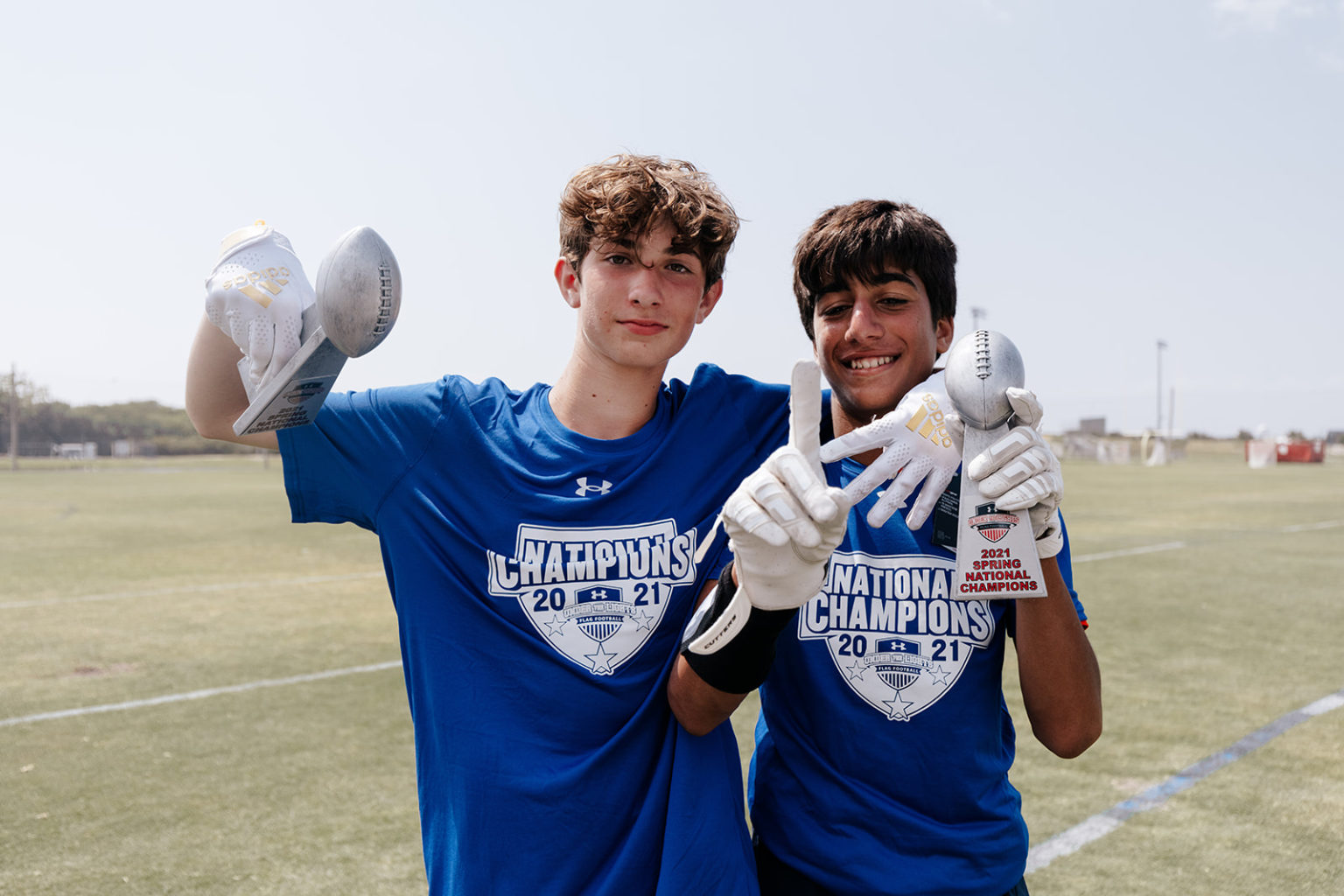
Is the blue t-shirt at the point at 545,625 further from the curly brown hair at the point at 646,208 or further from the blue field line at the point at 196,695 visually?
the blue field line at the point at 196,695

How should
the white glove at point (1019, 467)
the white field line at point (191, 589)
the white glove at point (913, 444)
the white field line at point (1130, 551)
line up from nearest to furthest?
the white glove at point (1019, 467), the white glove at point (913, 444), the white field line at point (191, 589), the white field line at point (1130, 551)

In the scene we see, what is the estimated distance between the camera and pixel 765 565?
5.31 ft

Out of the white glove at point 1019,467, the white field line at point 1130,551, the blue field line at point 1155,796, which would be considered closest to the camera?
the white glove at point 1019,467

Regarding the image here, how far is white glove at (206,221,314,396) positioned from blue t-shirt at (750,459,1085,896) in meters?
1.07

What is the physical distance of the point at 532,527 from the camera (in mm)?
1977

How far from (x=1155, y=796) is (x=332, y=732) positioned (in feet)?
12.3

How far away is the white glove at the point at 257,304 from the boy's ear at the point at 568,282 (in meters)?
0.52

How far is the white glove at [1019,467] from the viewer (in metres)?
1.65

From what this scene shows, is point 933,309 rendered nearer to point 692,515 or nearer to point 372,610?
point 692,515

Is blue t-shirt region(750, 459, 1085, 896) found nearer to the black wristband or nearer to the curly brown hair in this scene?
the black wristband

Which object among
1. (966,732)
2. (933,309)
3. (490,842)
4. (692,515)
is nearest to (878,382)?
(933,309)

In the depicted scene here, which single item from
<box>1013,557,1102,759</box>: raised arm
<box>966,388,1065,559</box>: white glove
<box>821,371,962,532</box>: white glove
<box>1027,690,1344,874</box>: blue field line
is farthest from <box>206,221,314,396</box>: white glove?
<box>1027,690,1344,874</box>: blue field line

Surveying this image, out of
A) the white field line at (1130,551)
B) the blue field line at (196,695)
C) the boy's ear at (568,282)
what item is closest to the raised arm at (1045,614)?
the boy's ear at (568,282)

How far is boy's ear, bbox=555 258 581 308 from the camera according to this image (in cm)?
214
